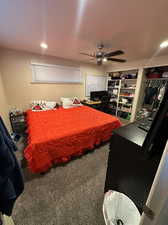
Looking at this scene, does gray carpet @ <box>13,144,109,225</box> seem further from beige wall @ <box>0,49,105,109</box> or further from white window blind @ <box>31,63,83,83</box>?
white window blind @ <box>31,63,83,83</box>

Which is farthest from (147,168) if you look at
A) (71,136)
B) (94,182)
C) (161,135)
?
(71,136)

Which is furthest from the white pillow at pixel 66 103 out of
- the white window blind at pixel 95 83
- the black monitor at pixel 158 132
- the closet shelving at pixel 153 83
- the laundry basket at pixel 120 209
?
the black monitor at pixel 158 132

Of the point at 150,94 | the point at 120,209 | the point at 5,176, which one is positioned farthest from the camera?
the point at 150,94

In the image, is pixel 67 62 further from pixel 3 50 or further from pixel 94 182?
pixel 94 182

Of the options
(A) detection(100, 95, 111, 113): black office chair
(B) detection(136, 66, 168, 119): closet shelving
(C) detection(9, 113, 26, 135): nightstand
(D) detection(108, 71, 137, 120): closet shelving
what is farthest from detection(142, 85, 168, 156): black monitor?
(A) detection(100, 95, 111, 113): black office chair

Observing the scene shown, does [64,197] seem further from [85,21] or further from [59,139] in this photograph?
[85,21]

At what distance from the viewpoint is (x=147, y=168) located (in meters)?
0.84

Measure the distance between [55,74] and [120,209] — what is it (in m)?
3.83

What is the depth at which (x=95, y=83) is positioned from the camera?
4.80 meters

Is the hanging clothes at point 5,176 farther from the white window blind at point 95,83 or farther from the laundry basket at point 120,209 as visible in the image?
the white window blind at point 95,83

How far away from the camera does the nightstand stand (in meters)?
2.90

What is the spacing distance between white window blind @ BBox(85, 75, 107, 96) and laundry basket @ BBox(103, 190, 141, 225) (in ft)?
13.3

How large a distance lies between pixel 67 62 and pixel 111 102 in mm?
2642

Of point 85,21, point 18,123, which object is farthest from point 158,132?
point 18,123
